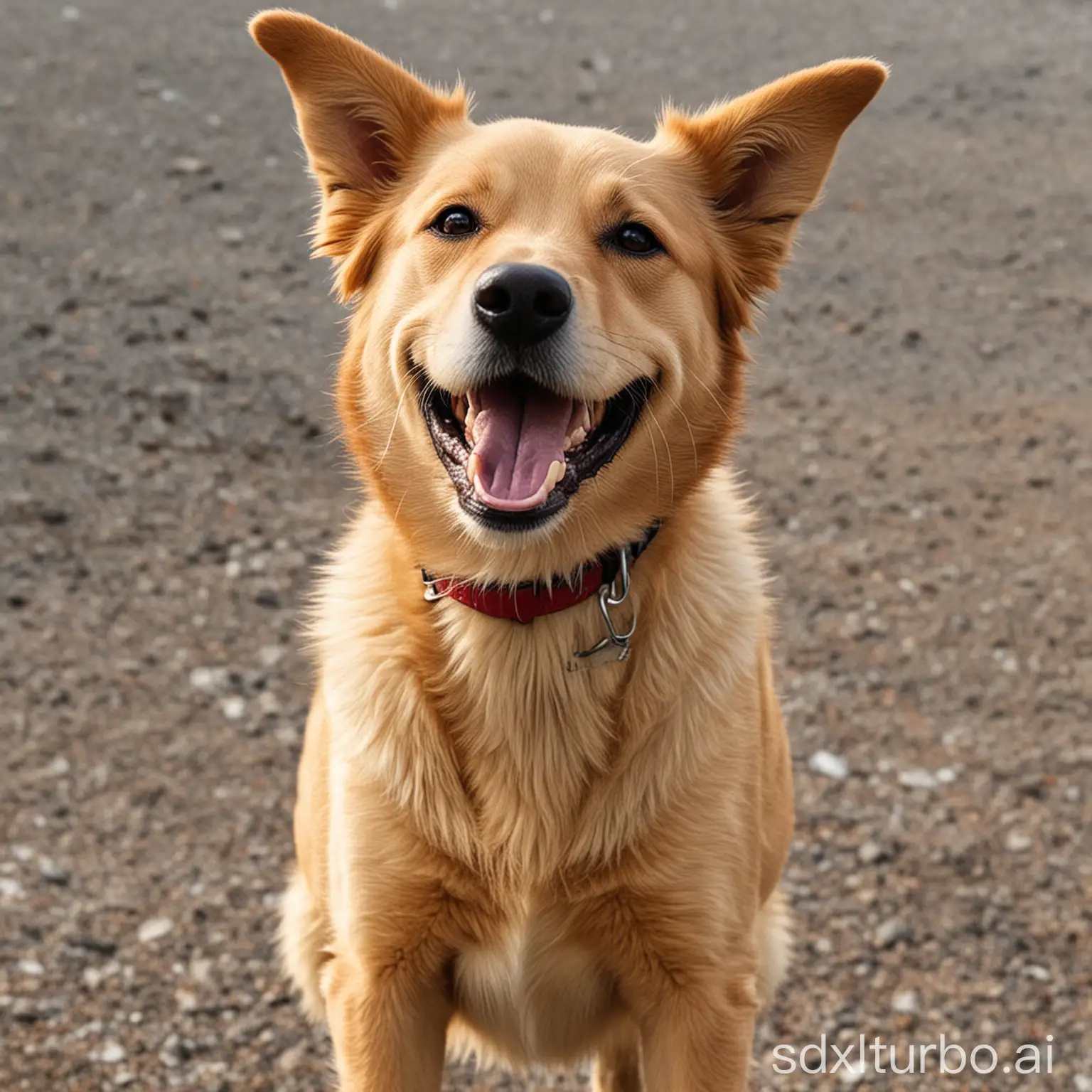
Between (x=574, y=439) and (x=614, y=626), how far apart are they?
15.6 inches

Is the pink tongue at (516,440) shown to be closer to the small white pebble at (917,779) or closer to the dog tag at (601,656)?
the dog tag at (601,656)

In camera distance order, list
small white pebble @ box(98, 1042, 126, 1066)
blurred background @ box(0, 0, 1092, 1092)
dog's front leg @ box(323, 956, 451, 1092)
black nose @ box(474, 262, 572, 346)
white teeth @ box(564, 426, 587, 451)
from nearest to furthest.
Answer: black nose @ box(474, 262, 572, 346), white teeth @ box(564, 426, 587, 451), dog's front leg @ box(323, 956, 451, 1092), small white pebble @ box(98, 1042, 126, 1066), blurred background @ box(0, 0, 1092, 1092)

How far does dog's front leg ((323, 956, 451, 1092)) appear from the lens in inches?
106

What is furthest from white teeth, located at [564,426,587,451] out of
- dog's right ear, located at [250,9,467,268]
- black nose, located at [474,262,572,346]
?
dog's right ear, located at [250,9,467,268]

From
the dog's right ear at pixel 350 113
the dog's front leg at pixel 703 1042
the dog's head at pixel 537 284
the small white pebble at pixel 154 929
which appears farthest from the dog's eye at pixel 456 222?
the small white pebble at pixel 154 929

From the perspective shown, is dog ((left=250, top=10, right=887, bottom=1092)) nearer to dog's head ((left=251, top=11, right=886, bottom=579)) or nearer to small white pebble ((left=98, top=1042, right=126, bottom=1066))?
dog's head ((left=251, top=11, right=886, bottom=579))

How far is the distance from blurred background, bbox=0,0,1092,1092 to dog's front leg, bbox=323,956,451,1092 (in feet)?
2.68

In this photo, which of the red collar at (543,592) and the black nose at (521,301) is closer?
the black nose at (521,301)

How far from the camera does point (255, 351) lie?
22.0 feet

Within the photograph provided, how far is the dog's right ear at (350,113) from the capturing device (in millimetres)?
2768

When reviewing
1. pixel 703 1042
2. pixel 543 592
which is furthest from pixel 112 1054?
pixel 543 592

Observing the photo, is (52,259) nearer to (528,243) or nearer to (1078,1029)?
(528,243)

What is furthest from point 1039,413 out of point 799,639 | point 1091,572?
point 799,639

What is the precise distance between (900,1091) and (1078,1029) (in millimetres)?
526
